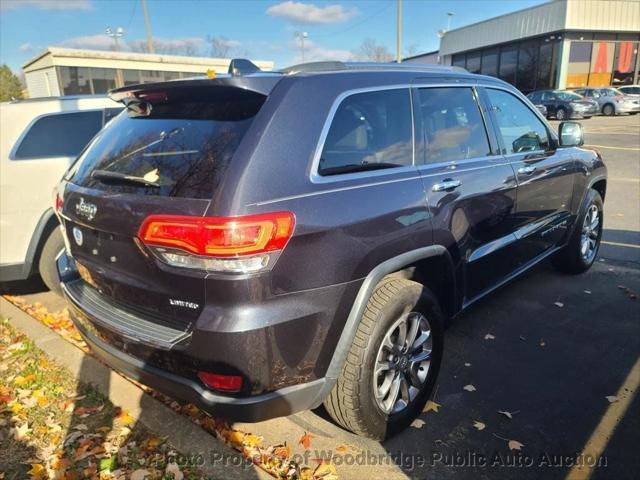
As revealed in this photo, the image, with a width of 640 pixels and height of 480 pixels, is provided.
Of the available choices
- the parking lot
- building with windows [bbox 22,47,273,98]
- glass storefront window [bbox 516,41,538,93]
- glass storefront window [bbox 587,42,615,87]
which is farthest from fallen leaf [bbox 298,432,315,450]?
glass storefront window [bbox 587,42,615,87]

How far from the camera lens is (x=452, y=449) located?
264 cm

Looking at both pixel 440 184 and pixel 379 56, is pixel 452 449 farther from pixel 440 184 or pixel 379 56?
pixel 379 56

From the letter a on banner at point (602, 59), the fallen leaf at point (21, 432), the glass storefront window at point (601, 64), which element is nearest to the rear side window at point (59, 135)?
the fallen leaf at point (21, 432)

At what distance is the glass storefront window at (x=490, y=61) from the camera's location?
36156 mm

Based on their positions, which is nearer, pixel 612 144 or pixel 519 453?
pixel 519 453

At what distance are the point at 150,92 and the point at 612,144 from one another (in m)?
15.6

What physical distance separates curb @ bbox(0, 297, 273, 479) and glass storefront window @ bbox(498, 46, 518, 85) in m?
36.0

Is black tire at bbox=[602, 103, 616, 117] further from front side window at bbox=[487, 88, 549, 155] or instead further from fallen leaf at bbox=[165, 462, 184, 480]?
fallen leaf at bbox=[165, 462, 184, 480]

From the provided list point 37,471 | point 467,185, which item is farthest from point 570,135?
point 37,471

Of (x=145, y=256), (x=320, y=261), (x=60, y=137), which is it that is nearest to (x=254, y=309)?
(x=320, y=261)

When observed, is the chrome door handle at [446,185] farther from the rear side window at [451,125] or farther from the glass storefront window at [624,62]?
the glass storefront window at [624,62]

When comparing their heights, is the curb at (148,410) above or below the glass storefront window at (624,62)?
below

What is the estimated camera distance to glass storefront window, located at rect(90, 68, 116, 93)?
70.2 ft

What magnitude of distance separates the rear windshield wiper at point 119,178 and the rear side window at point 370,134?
2.60 feet
